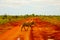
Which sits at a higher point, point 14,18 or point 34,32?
point 14,18

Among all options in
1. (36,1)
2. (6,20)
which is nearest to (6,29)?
(6,20)

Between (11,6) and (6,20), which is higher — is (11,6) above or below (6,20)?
above

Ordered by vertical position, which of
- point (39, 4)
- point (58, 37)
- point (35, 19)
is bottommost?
point (58, 37)

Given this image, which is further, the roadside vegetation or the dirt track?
the roadside vegetation

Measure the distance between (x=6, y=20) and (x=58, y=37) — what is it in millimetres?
1292

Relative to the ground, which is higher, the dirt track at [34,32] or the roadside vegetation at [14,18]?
the roadside vegetation at [14,18]

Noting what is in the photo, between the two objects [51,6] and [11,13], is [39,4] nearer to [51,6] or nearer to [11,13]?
[51,6]

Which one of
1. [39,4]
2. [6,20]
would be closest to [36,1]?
[39,4]

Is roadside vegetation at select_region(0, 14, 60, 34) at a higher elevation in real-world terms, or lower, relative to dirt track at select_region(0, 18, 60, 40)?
higher

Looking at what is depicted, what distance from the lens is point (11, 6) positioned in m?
5.58

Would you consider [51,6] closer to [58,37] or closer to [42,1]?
[42,1]

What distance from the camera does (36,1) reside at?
18.4 feet

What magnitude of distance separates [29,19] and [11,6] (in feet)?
1.71

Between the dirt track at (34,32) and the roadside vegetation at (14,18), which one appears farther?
the roadside vegetation at (14,18)
